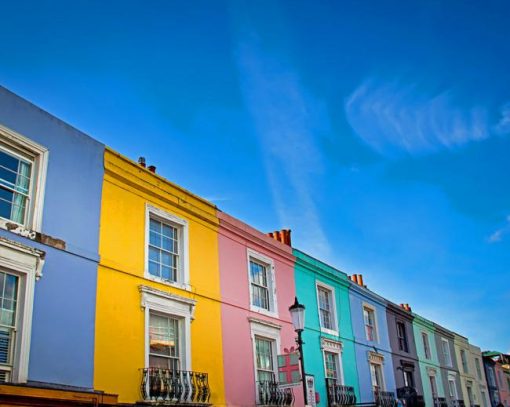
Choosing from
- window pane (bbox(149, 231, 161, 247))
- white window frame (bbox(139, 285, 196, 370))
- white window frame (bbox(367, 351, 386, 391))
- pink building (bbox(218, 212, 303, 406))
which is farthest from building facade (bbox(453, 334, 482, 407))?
window pane (bbox(149, 231, 161, 247))

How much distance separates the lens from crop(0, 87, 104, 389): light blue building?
34.8ft

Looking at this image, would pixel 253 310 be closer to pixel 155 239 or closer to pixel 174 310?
pixel 174 310

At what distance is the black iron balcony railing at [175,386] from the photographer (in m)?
12.6

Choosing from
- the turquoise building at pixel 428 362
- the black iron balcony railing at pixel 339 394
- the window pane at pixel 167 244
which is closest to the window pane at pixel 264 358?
the black iron balcony railing at pixel 339 394

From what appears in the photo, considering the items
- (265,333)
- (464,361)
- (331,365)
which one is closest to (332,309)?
(331,365)

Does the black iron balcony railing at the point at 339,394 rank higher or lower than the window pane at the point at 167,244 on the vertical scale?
lower

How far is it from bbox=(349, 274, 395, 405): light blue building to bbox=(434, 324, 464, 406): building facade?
25.1 ft

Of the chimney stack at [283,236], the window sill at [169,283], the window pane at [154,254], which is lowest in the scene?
the window sill at [169,283]

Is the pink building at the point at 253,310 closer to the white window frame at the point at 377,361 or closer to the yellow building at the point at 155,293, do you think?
the yellow building at the point at 155,293

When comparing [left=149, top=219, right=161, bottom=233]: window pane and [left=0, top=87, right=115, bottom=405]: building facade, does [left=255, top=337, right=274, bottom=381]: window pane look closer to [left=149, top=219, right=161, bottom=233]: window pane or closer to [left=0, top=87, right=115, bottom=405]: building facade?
[left=149, top=219, right=161, bottom=233]: window pane

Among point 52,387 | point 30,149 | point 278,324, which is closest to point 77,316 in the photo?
point 52,387

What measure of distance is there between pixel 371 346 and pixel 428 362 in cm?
762

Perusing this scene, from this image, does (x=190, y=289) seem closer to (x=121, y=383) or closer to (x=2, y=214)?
(x=121, y=383)

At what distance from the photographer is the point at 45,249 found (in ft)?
37.5
